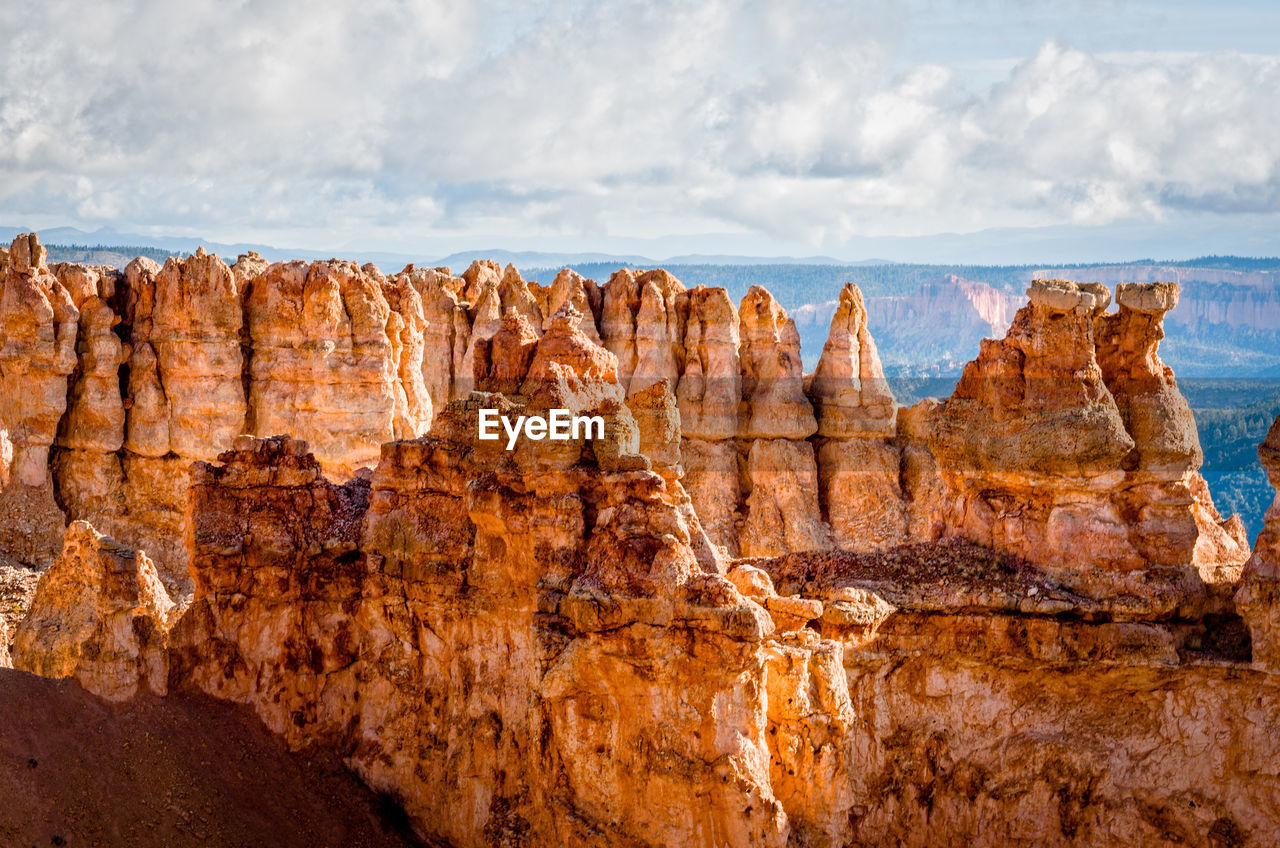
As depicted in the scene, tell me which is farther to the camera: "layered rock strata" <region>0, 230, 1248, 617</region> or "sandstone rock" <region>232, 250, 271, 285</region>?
"sandstone rock" <region>232, 250, 271, 285</region>

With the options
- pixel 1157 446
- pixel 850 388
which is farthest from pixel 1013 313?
pixel 1157 446

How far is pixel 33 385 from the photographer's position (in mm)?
34562

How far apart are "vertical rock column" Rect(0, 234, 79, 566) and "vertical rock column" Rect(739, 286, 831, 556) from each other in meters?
18.2

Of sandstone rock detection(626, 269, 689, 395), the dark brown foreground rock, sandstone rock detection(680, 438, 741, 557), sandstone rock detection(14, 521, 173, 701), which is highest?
sandstone rock detection(626, 269, 689, 395)

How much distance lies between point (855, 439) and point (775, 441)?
2.30 metres

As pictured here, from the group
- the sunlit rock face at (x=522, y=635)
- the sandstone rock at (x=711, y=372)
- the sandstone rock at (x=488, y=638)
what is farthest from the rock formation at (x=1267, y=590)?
the sandstone rock at (x=711, y=372)

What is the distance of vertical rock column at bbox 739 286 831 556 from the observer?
37500 millimetres

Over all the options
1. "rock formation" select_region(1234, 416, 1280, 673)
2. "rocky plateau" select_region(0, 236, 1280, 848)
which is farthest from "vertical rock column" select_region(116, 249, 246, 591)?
"rock formation" select_region(1234, 416, 1280, 673)

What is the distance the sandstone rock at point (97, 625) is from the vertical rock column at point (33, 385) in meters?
15.5

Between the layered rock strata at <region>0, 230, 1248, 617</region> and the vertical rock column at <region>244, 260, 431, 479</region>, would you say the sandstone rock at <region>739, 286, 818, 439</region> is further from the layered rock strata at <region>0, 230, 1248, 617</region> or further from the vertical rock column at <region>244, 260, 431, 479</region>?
the vertical rock column at <region>244, 260, 431, 479</region>

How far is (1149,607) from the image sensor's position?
17.8m

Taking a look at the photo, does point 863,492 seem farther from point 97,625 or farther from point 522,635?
point 97,625

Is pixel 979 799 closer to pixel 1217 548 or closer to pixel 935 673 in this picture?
pixel 935 673

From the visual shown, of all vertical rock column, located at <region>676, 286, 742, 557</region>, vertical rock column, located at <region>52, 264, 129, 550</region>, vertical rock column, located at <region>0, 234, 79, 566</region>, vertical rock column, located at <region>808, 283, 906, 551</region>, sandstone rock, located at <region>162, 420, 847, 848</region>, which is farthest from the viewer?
vertical rock column, located at <region>676, 286, 742, 557</region>
